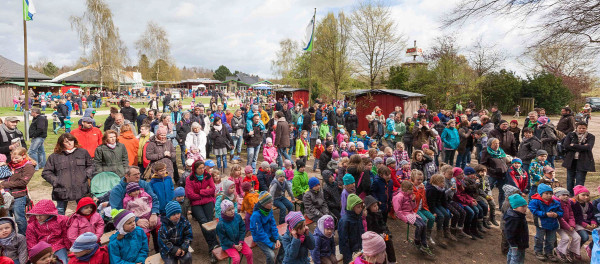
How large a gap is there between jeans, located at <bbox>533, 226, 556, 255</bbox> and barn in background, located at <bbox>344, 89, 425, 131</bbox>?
11.6 metres

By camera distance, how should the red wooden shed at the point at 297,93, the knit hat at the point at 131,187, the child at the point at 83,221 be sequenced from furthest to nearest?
the red wooden shed at the point at 297,93 → the knit hat at the point at 131,187 → the child at the point at 83,221

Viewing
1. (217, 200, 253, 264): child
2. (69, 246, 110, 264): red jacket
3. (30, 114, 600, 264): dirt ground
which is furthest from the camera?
(30, 114, 600, 264): dirt ground

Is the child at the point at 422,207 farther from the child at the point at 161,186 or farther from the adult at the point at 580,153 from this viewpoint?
the child at the point at 161,186

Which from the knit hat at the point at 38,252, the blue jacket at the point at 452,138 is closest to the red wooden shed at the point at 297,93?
the blue jacket at the point at 452,138

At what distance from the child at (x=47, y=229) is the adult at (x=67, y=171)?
1235 mm

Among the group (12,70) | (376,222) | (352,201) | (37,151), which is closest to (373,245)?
(352,201)

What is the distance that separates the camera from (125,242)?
367 centimetres

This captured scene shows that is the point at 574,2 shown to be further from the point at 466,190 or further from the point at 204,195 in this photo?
the point at 204,195

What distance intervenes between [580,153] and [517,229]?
166 inches

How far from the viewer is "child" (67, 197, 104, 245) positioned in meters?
3.82

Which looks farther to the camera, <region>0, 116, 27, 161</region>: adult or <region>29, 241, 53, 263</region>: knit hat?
<region>0, 116, 27, 161</region>: adult

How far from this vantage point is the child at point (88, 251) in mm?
3311

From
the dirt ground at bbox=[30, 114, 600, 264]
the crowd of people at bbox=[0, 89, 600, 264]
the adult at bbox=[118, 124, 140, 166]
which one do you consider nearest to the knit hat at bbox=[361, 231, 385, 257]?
the crowd of people at bbox=[0, 89, 600, 264]

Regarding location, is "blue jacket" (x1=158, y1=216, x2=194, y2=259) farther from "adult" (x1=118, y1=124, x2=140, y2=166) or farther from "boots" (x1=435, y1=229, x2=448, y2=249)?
"boots" (x1=435, y1=229, x2=448, y2=249)
